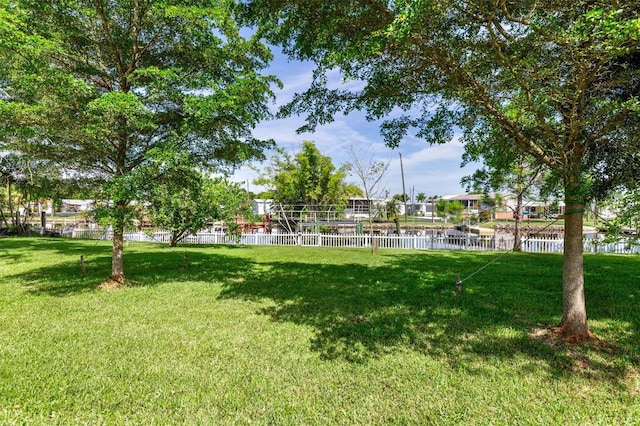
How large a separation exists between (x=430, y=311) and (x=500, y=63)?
3846mm

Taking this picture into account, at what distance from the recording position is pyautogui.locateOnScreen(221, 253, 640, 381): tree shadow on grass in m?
4.03

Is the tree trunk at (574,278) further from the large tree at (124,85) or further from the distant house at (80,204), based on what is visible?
the distant house at (80,204)

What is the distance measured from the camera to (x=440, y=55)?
393cm

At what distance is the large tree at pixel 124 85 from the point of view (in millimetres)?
6086

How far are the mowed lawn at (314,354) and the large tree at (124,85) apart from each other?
2341 millimetres

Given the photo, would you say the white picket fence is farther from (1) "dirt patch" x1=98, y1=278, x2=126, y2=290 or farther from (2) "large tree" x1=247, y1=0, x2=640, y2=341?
(2) "large tree" x1=247, y1=0, x2=640, y2=341

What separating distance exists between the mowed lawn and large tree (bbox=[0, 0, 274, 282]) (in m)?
2.34

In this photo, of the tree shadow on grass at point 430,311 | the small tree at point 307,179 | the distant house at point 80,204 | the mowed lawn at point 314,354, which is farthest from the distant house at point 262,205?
the mowed lawn at point 314,354

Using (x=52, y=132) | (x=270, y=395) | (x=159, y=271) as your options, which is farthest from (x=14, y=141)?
(x=270, y=395)

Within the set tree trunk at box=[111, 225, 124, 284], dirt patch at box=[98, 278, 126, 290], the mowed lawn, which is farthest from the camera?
tree trunk at box=[111, 225, 124, 284]

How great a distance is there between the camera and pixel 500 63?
3.75 metres

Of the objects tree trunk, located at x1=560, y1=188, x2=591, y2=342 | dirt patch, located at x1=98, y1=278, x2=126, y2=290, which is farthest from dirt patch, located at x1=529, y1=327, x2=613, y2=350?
dirt patch, located at x1=98, y1=278, x2=126, y2=290

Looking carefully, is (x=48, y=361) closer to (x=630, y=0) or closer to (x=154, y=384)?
(x=154, y=384)

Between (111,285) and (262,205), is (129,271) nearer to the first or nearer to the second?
(111,285)
